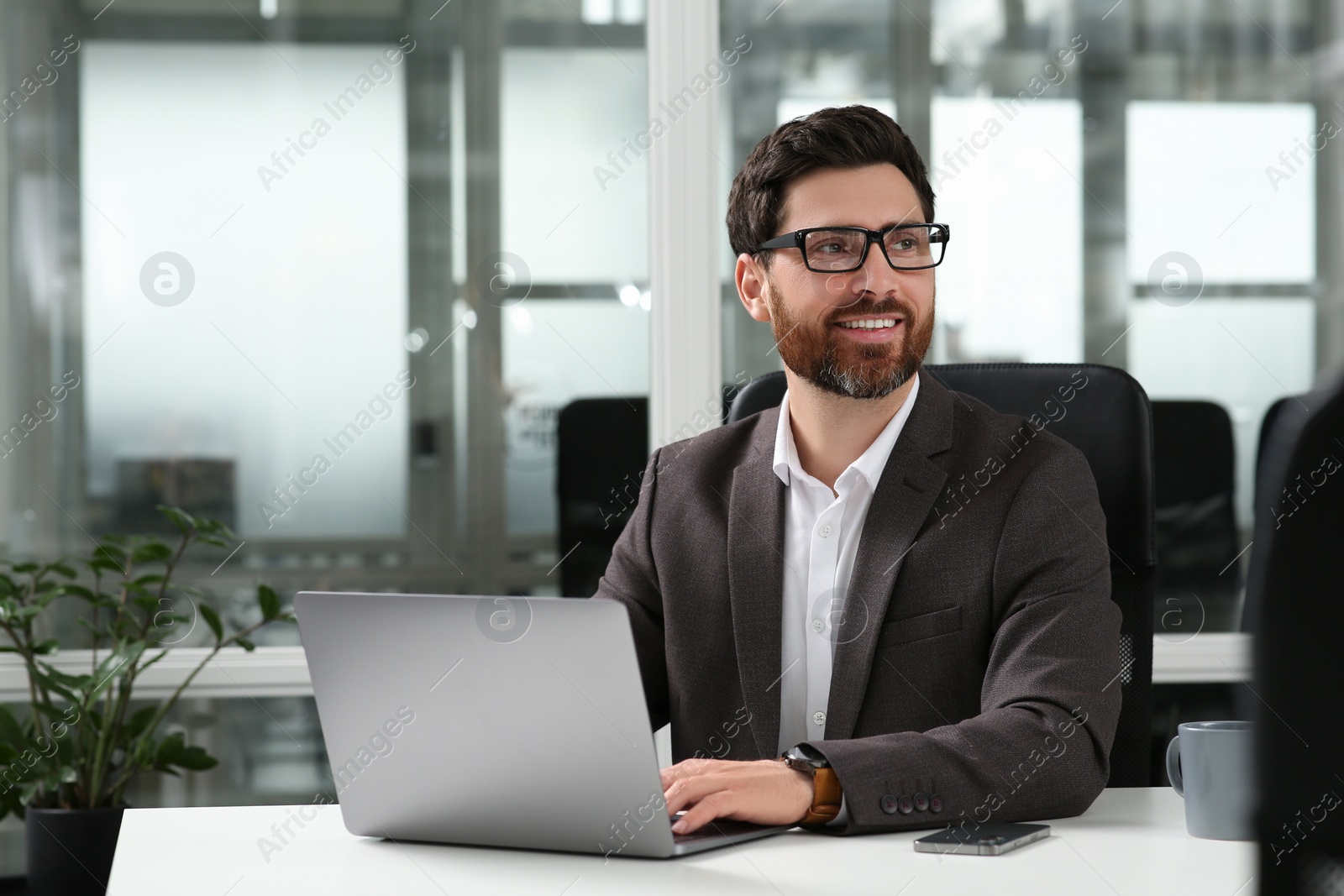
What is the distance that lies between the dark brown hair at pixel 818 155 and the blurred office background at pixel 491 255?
94 cm

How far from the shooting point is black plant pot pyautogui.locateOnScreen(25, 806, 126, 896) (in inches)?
88.7

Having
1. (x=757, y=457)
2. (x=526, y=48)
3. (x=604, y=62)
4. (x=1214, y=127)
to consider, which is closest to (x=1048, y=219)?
(x=1214, y=127)

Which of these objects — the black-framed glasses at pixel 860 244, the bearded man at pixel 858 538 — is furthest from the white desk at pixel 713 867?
the black-framed glasses at pixel 860 244

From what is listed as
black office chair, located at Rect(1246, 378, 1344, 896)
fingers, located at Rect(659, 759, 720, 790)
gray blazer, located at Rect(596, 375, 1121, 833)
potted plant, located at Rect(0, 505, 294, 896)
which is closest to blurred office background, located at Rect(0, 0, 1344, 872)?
potted plant, located at Rect(0, 505, 294, 896)

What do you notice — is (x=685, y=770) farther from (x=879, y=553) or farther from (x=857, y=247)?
(x=857, y=247)

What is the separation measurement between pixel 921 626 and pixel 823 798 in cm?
39

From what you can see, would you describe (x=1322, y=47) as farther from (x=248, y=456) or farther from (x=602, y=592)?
(x=248, y=456)

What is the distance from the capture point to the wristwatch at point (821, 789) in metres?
1.09

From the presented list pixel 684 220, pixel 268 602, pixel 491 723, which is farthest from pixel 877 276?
pixel 268 602

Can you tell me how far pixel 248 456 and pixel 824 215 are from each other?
1551mm

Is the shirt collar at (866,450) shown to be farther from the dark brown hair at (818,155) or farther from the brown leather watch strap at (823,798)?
the brown leather watch strap at (823,798)

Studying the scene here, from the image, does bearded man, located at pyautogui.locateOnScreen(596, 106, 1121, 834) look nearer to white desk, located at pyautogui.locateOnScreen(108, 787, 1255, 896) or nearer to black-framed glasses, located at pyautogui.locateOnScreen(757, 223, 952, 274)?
black-framed glasses, located at pyautogui.locateOnScreen(757, 223, 952, 274)

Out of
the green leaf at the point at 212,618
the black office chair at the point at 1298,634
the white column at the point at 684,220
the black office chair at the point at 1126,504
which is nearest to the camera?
the black office chair at the point at 1298,634

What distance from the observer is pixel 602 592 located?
171cm
